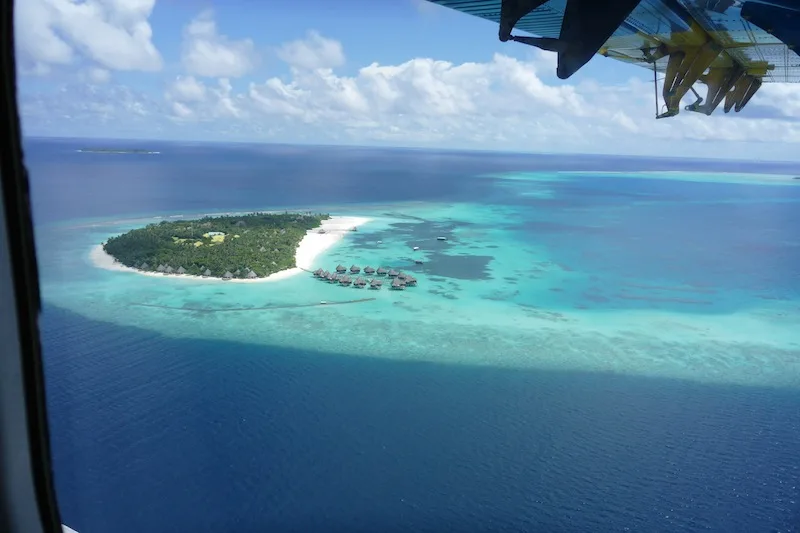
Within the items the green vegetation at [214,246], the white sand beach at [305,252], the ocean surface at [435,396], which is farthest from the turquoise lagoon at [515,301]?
the green vegetation at [214,246]

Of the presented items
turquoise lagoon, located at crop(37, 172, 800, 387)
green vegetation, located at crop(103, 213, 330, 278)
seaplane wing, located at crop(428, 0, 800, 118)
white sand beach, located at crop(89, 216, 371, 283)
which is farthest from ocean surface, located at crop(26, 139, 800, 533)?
seaplane wing, located at crop(428, 0, 800, 118)

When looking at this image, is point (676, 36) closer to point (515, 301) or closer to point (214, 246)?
point (515, 301)

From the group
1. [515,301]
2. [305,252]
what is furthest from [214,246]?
[515,301]

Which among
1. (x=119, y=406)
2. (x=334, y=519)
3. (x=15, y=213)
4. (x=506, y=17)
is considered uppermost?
(x=506, y=17)

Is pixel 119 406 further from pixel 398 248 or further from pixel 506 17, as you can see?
pixel 398 248

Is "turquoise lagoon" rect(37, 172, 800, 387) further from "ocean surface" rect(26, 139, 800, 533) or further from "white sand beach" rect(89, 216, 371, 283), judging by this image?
"white sand beach" rect(89, 216, 371, 283)

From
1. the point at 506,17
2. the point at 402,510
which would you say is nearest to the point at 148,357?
the point at 402,510

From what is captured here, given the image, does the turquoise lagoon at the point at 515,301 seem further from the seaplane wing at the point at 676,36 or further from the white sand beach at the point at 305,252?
the seaplane wing at the point at 676,36
